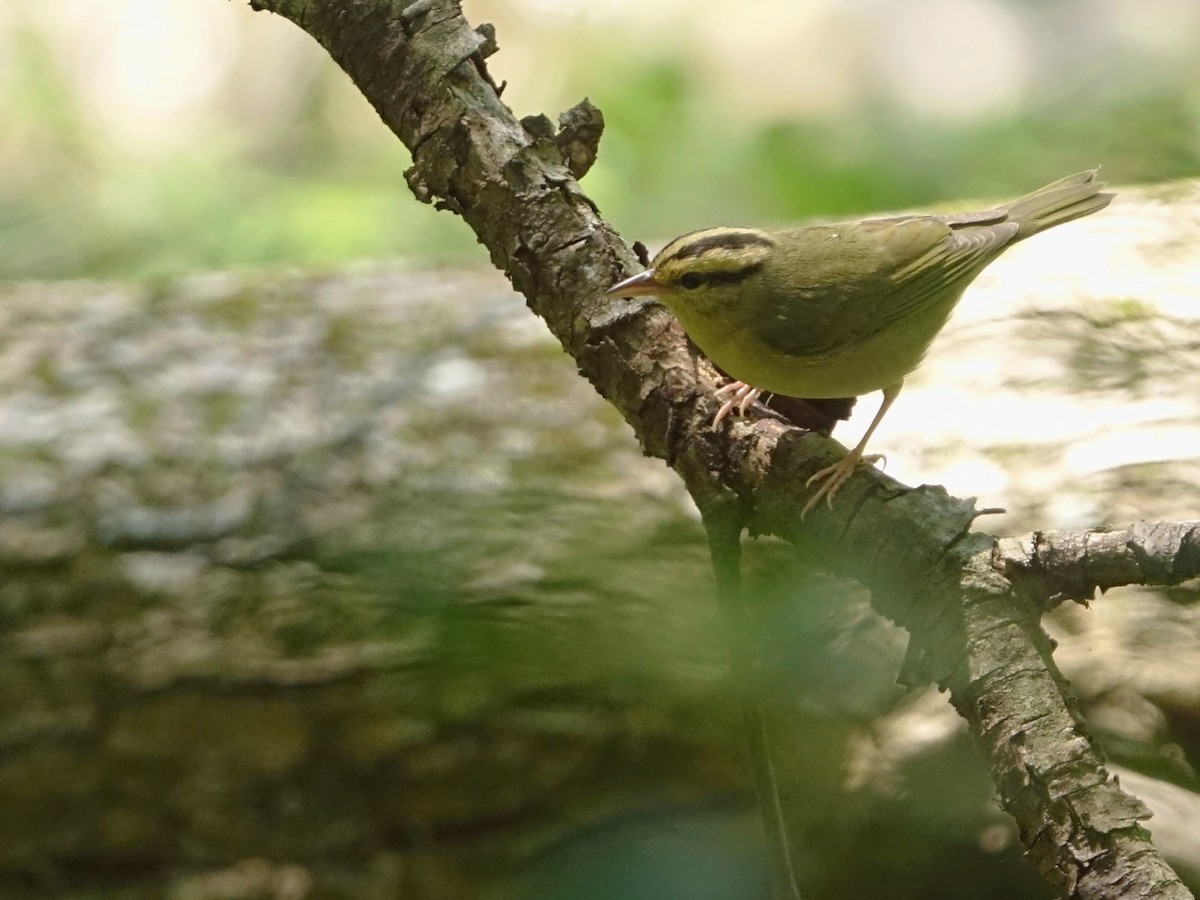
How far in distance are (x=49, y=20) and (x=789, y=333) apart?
5.83 meters

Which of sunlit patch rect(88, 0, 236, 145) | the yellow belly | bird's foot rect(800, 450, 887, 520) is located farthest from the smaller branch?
sunlit patch rect(88, 0, 236, 145)

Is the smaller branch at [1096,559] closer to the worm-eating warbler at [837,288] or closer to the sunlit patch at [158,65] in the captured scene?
the worm-eating warbler at [837,288]

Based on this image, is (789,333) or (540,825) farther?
(540,825)

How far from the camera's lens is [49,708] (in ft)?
9.19

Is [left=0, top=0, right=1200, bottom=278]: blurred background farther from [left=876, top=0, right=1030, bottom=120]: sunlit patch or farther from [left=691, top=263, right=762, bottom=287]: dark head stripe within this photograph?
[left=691, top=263, right=762, bottom=287]: dark head stripe

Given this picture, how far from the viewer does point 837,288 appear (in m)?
2.71

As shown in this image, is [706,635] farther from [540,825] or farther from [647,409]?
[647,409]

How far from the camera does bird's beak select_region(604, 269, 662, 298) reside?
2014 mm

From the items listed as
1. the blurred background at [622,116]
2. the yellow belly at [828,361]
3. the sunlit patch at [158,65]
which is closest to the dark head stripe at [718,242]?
the yellow belly at [828,361]

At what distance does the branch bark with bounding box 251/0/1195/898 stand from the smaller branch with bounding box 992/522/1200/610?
0.01 m

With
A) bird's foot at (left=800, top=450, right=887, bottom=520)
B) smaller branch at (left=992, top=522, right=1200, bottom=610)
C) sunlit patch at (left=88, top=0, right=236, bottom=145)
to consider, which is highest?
sunlit patch at (left=88, top=0, right=236, bottom=145)

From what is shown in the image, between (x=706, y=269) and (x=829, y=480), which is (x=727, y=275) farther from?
(x=829, y=480)

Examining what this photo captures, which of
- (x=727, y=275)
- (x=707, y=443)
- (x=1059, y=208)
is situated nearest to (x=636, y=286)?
(x=707, y=443)

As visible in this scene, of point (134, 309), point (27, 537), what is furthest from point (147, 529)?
point (134, 309)
